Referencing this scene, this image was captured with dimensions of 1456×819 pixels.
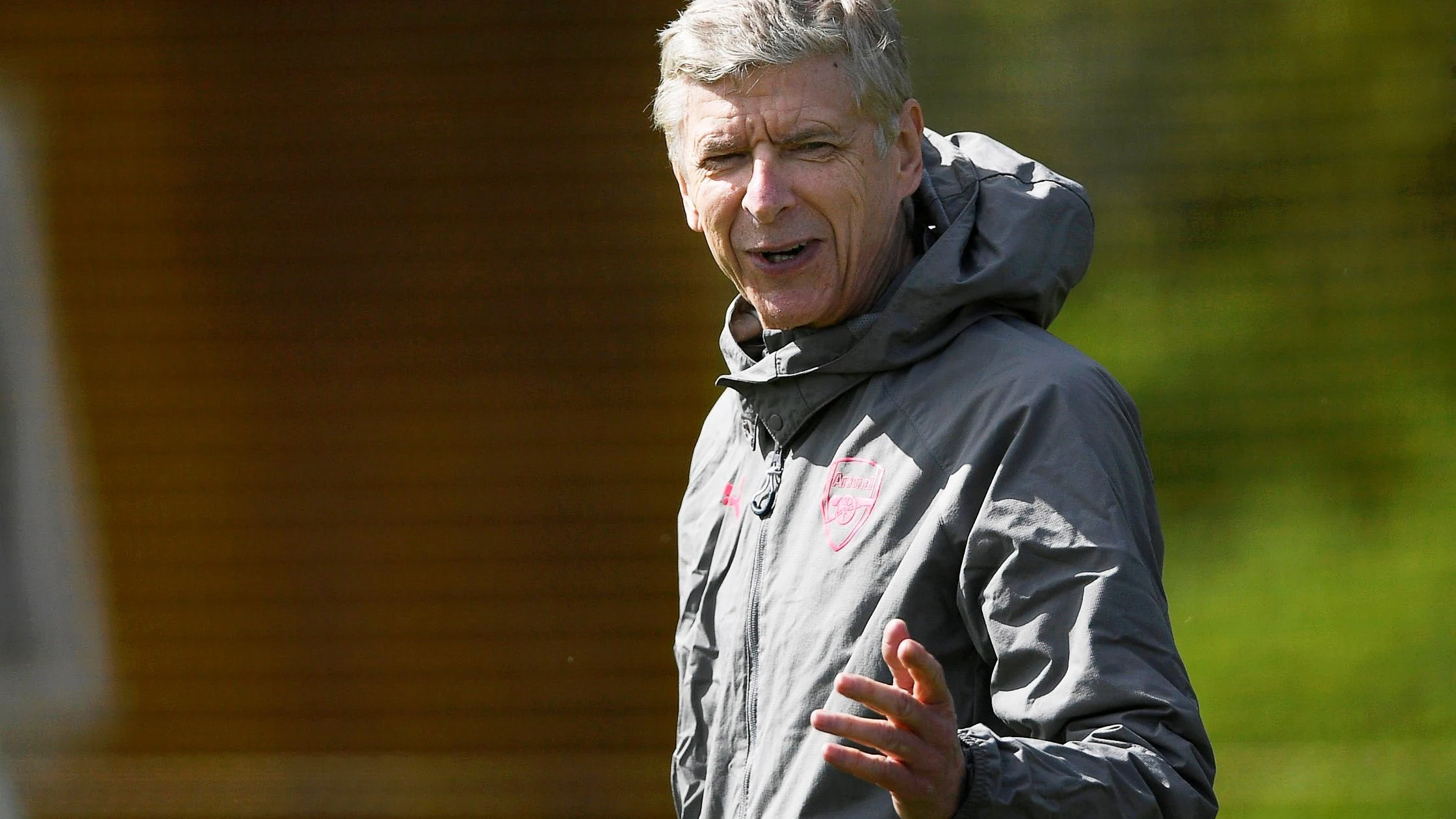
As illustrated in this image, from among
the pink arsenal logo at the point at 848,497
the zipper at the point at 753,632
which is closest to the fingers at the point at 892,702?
the pink arsenal logo at the point at 848,497

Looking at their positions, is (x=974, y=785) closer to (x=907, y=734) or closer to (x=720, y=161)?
(x=907, y=734)

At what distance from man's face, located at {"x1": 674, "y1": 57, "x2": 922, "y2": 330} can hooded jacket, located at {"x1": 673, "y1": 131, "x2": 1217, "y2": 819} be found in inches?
2.7

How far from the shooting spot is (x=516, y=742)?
18.1 ft

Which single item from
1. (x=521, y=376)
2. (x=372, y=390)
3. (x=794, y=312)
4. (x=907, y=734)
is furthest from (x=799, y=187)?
(x=372, y=390)

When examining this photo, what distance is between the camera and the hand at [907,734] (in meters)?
1.54

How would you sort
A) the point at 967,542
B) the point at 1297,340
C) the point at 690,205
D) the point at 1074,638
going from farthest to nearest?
the point at 1297,340, the point at 690,205, the point at 967,542, the point at 1074,638

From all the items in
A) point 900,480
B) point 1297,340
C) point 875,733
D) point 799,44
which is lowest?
point 1297,340

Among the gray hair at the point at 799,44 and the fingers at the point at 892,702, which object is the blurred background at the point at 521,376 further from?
the fingers at the point at 892,702

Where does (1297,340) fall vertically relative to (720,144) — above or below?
below

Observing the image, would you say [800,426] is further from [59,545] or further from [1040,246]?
[59,545]

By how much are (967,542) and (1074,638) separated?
0.19 m

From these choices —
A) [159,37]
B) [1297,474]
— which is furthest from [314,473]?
[1297,474]

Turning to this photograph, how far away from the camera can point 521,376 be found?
218 inches

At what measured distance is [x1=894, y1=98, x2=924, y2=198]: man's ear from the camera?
2.22 metres
